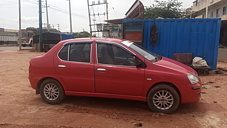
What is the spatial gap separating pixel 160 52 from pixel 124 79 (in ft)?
16.8

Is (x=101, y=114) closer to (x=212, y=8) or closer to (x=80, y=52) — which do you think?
(x=80, y=52)

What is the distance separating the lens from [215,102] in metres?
4.68

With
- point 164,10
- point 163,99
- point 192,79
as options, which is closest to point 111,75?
point 163,99

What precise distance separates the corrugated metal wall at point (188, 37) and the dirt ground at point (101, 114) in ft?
10.9

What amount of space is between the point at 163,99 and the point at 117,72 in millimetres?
1122

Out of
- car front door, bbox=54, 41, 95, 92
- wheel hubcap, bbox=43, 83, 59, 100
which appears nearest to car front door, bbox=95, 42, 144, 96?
car front door, bbox=54, 41, 95, 92

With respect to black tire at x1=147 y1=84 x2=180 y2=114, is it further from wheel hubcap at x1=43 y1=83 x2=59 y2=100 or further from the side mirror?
wheel hubcap at x1=43 y1=83 x2=59 y2=100

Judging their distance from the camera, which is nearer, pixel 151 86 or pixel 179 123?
pixel 179 123

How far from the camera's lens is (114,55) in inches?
165

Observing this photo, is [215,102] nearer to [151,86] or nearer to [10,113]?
[151,86]

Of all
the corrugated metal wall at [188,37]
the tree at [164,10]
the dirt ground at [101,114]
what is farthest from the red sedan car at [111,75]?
the tree at [164,10]

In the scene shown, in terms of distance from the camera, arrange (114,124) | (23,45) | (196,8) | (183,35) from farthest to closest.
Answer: (23,45), (196,8), (183,35), (114,124)

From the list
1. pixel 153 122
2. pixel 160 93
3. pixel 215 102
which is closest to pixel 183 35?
pixel 215 102

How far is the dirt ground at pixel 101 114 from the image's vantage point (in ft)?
11.5
